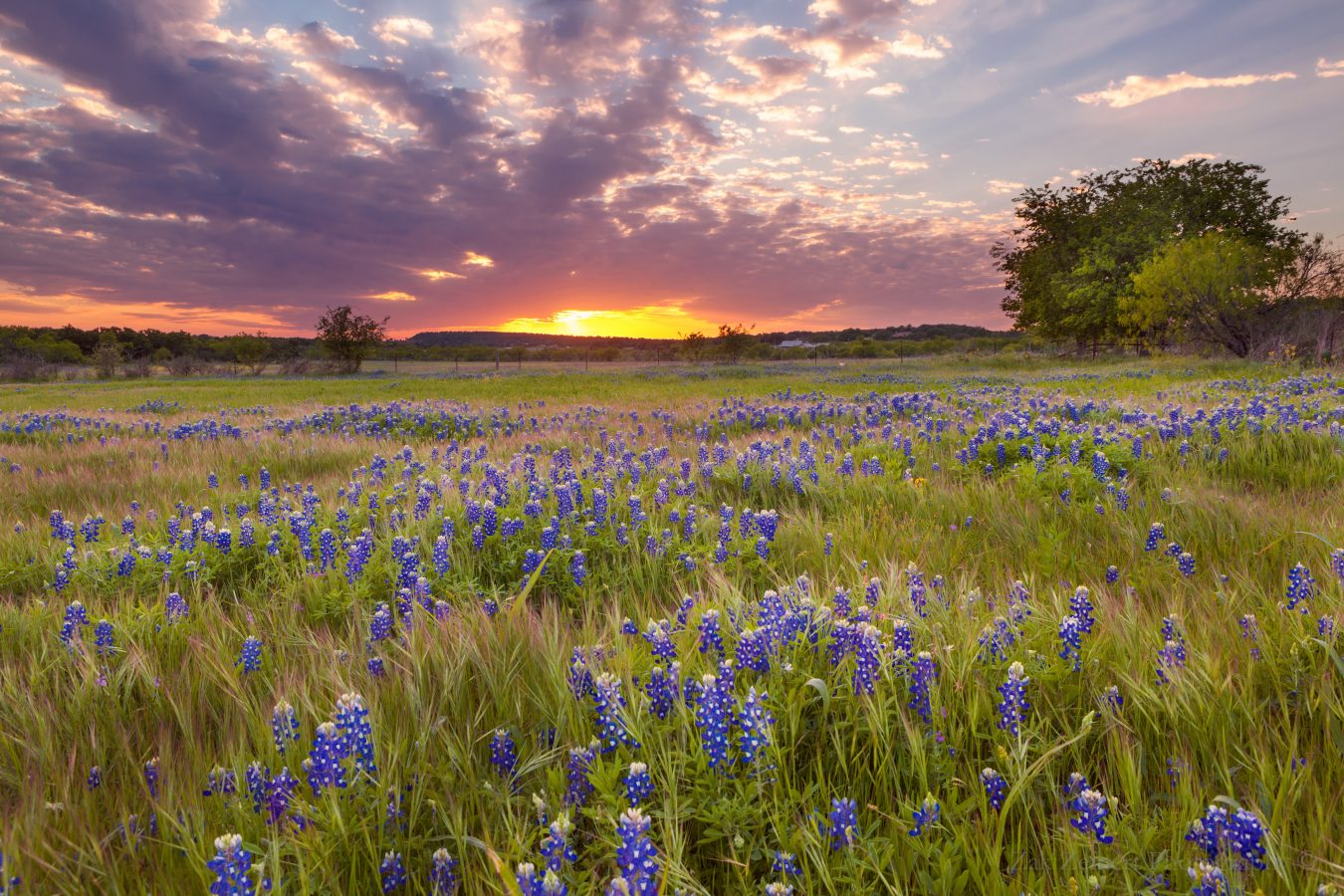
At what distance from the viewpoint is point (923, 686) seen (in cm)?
A: 209

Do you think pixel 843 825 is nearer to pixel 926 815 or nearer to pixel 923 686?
pixel 926 815

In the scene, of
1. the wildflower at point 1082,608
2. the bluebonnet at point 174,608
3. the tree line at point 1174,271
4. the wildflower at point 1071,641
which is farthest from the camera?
the tree line at point 1174,271

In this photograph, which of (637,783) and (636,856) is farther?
(637,783)

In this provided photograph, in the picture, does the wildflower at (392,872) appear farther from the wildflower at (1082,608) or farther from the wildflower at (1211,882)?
the wildflower at (1082,608)

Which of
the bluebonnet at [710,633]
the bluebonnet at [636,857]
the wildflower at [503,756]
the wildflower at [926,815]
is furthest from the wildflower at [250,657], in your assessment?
the wildflower at [926,815]

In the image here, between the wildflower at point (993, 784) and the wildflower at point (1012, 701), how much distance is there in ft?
0.62

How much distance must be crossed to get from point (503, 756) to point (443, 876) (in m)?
0.39

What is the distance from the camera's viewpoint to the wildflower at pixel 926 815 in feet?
5.37

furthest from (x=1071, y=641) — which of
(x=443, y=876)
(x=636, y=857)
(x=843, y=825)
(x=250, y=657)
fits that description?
(x=250, y=657)

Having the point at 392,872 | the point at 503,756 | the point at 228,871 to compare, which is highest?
the point at 228,871

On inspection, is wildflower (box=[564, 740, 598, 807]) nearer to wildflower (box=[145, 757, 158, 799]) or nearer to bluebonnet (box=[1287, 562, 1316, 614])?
wildflower (box=[145, 757, 158, 799])

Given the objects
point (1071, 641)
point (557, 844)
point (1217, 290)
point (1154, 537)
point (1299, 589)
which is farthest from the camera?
point (1217, 290)

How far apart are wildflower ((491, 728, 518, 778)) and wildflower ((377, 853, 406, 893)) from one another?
36 cm

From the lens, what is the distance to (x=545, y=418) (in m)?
12.9
